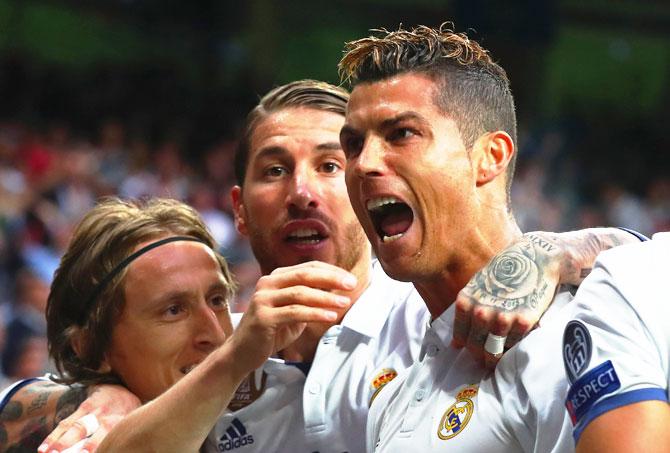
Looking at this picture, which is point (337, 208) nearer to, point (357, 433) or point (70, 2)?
point (357, 433)

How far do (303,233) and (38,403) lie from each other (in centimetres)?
98

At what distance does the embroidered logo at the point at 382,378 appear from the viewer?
310cm

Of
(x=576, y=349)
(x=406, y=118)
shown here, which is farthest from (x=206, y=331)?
(x=576, y=349)

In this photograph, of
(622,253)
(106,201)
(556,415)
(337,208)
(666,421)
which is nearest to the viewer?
(666,421)

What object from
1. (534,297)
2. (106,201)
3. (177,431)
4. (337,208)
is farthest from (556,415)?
(106,201)

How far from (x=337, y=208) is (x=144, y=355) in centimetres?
76

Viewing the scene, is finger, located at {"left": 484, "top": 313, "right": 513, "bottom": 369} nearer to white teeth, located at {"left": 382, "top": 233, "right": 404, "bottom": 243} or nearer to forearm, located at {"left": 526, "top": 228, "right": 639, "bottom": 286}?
forearm, located at {"left": 526, "top": 228, "right": 639, "bottom": 286}

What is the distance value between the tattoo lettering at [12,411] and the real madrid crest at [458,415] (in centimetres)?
154

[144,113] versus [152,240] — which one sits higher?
[152,240]

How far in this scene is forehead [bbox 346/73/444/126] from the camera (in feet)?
8.98

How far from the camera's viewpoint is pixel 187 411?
2746 millimetres

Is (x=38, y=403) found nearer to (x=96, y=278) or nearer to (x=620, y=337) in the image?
(x=96, y=278)

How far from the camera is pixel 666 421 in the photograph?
5.95 feet

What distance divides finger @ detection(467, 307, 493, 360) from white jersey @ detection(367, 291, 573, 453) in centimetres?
6
